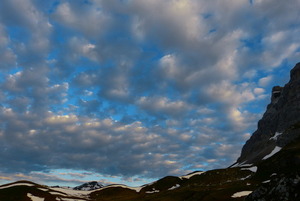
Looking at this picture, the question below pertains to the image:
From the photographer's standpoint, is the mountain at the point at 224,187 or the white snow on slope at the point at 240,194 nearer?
the mountain at the point at 224,187

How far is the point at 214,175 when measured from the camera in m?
169

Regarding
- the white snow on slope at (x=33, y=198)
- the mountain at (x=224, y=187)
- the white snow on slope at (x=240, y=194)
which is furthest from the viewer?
the white snow on slope at (x=33, y=198)

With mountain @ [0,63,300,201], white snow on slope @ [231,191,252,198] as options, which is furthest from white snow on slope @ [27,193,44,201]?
white snow on slope @ [231,191,252,198]

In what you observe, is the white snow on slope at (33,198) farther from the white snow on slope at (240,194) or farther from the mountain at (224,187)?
the white snow on slope at (240,194)

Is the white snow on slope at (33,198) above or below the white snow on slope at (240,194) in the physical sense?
above

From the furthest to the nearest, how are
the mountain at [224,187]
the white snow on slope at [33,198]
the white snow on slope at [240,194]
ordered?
the white snow on slope at [33,198] → the white snow on slope at [240,194] → the mountain at [224,187]

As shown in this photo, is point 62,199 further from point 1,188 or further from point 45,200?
point 1,188

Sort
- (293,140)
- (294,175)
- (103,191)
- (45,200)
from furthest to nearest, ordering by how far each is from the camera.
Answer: (103,191) → (293,140) → (45,200) → (294,175)

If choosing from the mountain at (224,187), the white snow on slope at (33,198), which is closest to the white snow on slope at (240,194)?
the mountain at (224,187)

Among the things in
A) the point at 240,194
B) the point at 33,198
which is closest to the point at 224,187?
the point at 240,194

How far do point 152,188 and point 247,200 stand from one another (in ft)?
476

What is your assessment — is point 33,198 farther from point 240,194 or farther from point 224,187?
point 240,194

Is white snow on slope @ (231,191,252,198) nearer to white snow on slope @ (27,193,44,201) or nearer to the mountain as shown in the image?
the mountain

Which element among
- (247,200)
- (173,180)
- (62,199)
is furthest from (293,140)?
(247,200)
